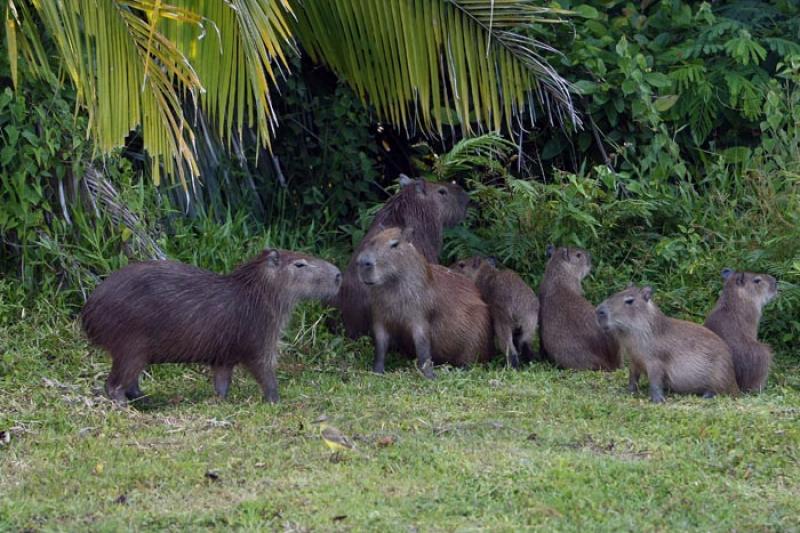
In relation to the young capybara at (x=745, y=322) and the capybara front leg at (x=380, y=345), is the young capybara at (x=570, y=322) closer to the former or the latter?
the young capybara at (x=745, y=322)

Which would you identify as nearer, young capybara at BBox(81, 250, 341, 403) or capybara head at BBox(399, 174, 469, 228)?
young capybara at BBox(81, 250, 341, 403)

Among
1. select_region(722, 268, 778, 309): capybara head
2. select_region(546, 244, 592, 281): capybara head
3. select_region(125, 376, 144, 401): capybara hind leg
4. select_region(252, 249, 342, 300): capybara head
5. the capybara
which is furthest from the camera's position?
the capybara

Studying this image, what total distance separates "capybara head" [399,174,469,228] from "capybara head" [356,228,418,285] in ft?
2.97

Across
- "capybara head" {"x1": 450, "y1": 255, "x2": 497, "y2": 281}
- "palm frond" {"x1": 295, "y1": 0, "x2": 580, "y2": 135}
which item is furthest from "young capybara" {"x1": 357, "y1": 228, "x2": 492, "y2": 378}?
"palm frond" {"x1": 295, "y1": 0, "x2": 580, "y2": 135}

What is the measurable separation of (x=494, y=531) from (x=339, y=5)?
13.7 ft

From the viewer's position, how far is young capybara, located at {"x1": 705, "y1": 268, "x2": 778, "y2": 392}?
7.18 m

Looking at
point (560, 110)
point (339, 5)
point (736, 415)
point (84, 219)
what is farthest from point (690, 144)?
point (84, 219)

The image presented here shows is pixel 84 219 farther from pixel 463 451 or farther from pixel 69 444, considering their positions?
pixel 463 451

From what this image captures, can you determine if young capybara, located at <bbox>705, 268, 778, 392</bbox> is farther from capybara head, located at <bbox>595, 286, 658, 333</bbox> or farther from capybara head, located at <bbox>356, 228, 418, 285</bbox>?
capybara head, located at <bbox>356, 228, 418, 285</bbox>

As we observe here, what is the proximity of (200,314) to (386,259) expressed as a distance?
1410mm

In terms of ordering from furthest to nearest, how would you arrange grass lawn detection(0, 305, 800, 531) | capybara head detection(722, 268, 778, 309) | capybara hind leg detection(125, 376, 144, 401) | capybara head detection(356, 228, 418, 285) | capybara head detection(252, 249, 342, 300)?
capybara head detection(356, 228, 418, 285)
capybara head detection(722, 268, 778, 309)
capybara head detection(252, 249, 342, 300)
capybara hind leg detection(125, 376, 144, 401)
grass lawn detection(0, 305, 800, 531)

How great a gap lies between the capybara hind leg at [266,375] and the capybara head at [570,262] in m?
2.10

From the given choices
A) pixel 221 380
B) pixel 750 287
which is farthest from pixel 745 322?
pixel 221 380

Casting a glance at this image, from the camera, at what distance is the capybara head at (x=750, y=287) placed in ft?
24.6
